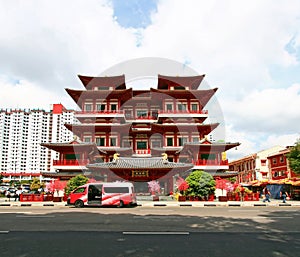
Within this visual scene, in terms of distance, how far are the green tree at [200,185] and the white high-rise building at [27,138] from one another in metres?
107

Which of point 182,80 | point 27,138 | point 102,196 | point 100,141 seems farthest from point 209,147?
point 27,138

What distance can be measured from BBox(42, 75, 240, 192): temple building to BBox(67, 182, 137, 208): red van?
1262 cm

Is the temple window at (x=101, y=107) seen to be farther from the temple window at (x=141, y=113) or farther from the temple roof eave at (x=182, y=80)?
the temple roof eave at (x=182, y=80)

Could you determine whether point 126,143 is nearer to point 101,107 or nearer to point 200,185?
point 101,107

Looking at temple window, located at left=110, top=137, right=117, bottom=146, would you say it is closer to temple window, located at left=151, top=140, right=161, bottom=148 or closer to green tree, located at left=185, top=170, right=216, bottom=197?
temple window, located at left=151, top=140, right=161, bottom=148

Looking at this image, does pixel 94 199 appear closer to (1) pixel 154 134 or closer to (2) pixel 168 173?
(2) pixel 168 173

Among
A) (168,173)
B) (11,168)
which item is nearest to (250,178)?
(168,173)

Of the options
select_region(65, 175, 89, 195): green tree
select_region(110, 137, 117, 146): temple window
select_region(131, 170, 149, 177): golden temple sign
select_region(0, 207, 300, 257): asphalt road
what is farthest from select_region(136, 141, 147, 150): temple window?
select_region(0, 207, 300, 257): asphalt road

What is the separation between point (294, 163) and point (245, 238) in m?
29.6

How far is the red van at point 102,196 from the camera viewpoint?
2002cm

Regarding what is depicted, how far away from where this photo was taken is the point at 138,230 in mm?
9000

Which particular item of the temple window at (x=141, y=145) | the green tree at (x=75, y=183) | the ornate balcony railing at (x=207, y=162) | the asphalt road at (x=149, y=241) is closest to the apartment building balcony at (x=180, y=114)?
the temple window at (x=141, y=145)

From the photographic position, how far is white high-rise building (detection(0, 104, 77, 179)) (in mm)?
124938

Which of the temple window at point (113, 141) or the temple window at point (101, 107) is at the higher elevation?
the temple window at point (101, 107)
